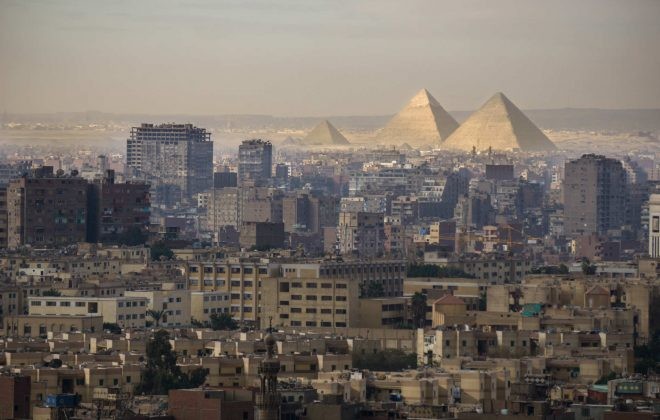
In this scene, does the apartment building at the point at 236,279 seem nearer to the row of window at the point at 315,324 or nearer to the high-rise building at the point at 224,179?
the row of window at the point at 315,324

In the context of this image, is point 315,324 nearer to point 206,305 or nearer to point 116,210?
point 206,305

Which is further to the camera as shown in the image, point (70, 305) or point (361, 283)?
point (361, 283)

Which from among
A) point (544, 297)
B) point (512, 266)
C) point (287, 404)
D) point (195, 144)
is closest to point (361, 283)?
point (544, 297)

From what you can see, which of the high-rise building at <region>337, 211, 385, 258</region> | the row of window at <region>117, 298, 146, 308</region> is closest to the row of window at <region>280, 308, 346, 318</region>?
the row of window at <region>117, 298, 146, 308</region>

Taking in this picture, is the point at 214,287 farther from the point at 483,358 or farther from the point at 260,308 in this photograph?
the point at 483,358

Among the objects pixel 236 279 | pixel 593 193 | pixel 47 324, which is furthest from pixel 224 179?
pixel 47 324

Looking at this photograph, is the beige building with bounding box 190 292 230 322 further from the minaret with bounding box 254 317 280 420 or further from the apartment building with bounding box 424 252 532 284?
the minaret with bounding box 254 317 280 420
